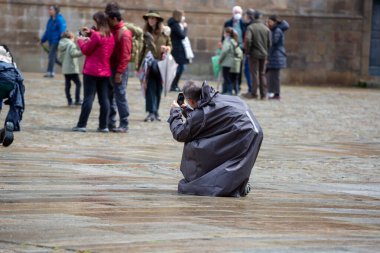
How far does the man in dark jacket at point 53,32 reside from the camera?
30.3m

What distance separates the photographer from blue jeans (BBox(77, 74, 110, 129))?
706 inches

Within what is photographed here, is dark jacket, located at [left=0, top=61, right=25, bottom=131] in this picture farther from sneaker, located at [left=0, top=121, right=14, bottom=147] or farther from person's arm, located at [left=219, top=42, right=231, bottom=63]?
person's arm, located at [left=219, top=42, right=231, bottom=63]

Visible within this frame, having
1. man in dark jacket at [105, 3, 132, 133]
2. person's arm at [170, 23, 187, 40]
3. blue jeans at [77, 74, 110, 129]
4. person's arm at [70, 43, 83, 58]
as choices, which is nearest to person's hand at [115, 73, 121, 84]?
man in dark jacket at [105, 3, 132, 133]

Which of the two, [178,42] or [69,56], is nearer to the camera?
[69,56]

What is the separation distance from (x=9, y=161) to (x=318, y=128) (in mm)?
8139

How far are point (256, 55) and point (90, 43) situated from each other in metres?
9.65

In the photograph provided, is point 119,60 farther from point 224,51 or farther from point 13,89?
point 224,51

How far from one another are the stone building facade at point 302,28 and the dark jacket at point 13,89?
58.2ft

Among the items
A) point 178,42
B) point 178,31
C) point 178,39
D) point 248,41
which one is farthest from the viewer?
point 178,42

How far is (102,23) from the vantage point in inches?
691

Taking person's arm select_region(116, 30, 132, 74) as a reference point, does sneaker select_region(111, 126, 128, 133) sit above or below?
below

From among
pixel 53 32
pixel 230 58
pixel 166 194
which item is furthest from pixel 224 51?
pixel 166 194

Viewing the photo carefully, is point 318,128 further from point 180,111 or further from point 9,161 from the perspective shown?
point 180,111

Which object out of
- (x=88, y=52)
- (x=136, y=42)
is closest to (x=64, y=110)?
(x=136, y=42)
